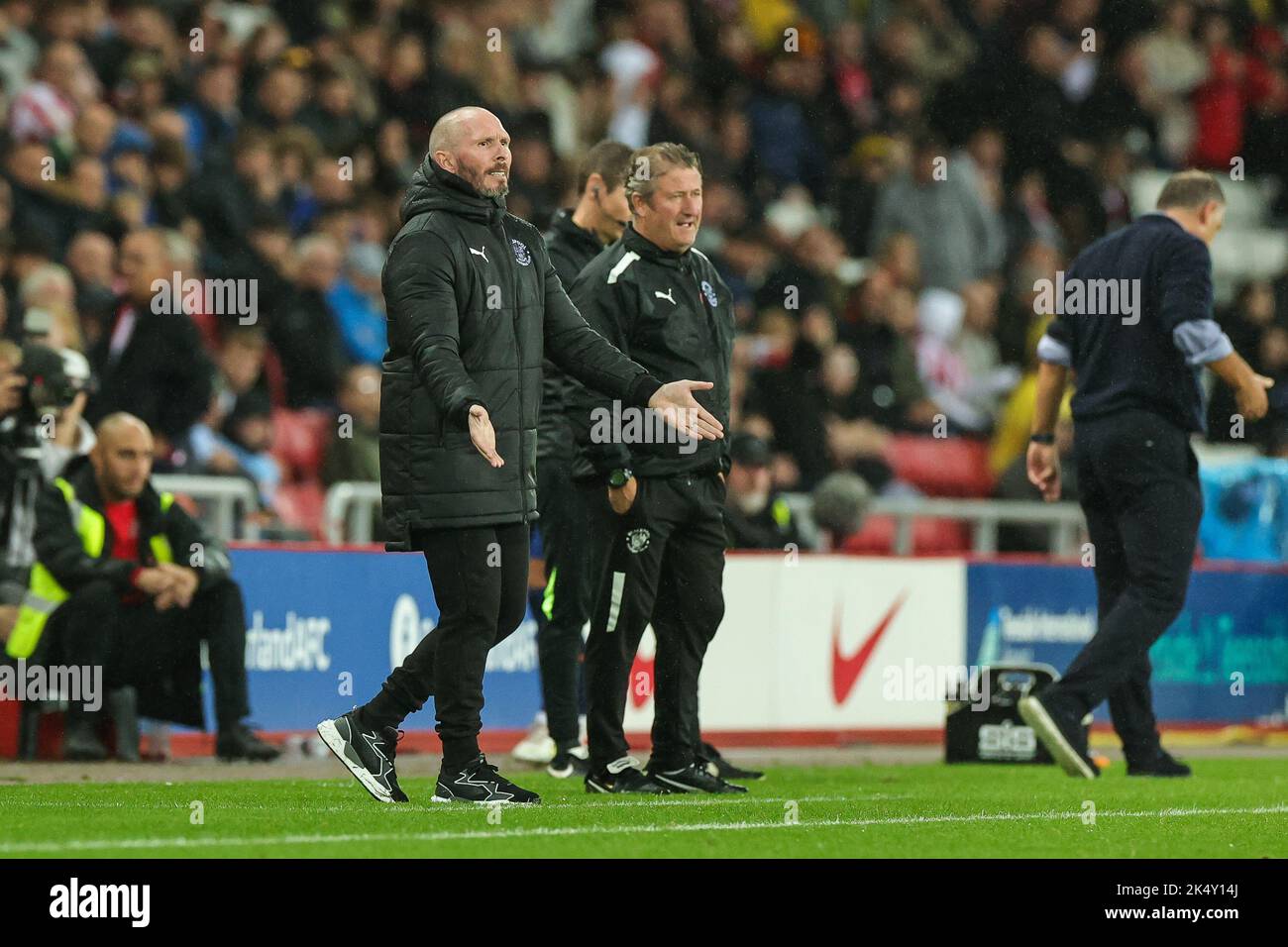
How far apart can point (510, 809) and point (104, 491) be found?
15.0 ft

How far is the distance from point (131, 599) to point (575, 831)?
5.01m

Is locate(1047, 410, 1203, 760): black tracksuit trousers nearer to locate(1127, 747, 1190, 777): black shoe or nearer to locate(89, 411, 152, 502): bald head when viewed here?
locate(1127, 747, 1190, 777): black shoe

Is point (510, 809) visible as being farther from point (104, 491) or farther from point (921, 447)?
point (921, 447)

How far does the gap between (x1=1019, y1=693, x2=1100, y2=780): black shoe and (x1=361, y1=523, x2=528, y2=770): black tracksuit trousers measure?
2.95m

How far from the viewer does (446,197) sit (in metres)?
8.27

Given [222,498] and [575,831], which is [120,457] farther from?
[575,831]

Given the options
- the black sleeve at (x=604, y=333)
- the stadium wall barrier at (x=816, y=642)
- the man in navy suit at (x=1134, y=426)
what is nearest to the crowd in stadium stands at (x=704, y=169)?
the stadium wall barrier at (x=816, y=642)

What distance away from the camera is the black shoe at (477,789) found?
8273 millimetres

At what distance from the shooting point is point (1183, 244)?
1065cm

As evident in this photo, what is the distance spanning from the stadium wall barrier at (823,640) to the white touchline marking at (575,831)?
444 cm

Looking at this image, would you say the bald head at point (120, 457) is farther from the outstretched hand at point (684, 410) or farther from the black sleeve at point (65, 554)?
the outstretched hand at point (684, 410)

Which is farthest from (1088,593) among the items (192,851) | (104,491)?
(192,851)

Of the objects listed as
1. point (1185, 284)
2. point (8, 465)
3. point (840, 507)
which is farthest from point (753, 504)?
point (8, 465)

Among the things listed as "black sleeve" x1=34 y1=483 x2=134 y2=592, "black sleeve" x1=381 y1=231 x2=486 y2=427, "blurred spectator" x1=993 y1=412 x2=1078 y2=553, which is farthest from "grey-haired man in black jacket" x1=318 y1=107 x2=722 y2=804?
"blurred spectator" x1=993 y1=412 x2=1078 y2=553
